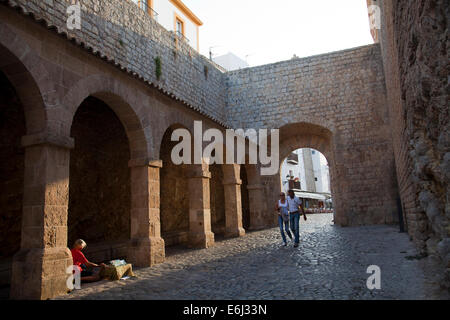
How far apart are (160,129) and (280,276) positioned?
13.3 feet

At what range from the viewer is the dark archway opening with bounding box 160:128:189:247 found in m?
10.0

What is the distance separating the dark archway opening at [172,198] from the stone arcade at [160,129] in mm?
61

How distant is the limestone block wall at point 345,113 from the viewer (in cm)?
1227

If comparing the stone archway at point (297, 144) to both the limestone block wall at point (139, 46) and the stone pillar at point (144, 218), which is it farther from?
the stone pillar at point (144, 218)

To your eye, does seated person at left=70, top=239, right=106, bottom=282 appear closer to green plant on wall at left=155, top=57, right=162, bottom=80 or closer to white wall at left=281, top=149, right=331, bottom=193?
green plant on wall at left=155, top=57, right=162, bottom=80

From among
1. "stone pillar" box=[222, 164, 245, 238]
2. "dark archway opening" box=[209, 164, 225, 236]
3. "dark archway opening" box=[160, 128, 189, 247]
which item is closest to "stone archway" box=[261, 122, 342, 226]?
"dark archway opening" box=[209, 164, 225, 236]

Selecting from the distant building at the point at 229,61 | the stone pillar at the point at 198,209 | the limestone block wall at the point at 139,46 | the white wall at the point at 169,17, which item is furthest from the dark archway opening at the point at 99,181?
the distant building at the point at 229,61

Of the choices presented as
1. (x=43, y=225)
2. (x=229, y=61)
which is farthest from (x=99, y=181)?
(x=229, y=61)

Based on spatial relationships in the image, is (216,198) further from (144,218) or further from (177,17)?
(177,17)

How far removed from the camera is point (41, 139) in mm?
4348

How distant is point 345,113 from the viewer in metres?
12.9

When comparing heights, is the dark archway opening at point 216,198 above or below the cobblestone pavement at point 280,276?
above

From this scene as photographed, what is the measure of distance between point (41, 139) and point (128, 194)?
16.4 feet
